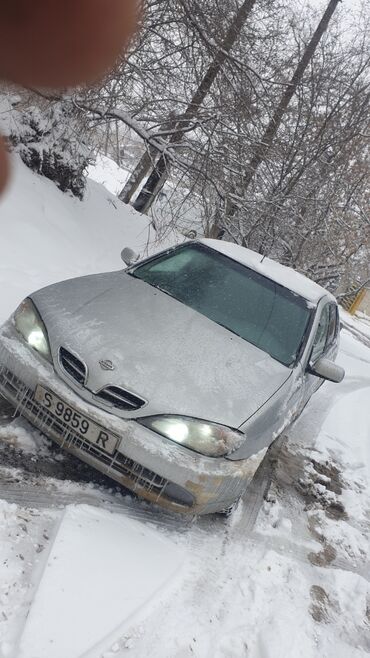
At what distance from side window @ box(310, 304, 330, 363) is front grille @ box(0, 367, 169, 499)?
5.94ft

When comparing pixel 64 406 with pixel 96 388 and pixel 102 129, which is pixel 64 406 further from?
pixel 102 129

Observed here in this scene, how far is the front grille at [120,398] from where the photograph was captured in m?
2.61

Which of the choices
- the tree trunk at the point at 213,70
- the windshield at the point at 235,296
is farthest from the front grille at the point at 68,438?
the tree trunk at the point at 213,70

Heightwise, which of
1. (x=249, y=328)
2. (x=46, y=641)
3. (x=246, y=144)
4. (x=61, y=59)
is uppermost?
(x=246, y=144)

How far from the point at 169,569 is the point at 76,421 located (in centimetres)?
89

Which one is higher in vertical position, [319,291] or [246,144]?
[246,144]

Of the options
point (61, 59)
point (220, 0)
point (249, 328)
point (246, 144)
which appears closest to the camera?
point (61, 59)

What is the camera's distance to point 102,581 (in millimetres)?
2234

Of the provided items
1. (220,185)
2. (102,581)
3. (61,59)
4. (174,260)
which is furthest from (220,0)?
(61,59)

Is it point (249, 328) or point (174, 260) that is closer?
point (249, 328)

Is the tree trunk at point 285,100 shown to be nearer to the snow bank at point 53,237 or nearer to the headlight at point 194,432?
the snow bank at point 53,237

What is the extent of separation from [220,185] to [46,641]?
6059 millimetres

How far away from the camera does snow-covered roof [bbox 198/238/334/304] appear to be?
13.5 ft

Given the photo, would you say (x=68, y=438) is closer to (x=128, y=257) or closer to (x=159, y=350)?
(x=159, y=350)
